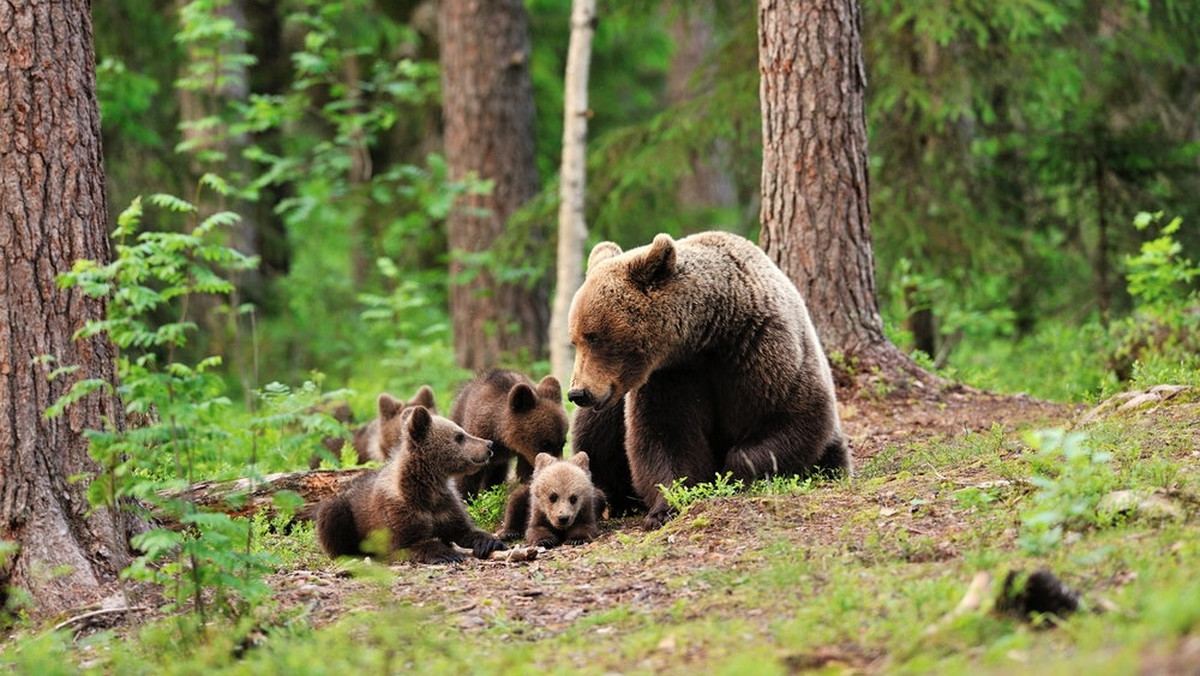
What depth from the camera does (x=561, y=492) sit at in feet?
24.6

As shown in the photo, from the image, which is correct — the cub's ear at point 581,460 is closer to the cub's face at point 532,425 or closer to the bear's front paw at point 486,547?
the bear's front paw at point 486,547

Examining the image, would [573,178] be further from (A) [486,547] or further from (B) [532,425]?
(A) [486,547]

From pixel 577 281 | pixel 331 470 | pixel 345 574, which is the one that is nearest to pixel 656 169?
pixel 577 281

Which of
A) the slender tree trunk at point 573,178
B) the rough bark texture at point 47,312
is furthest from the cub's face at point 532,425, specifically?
the slender tree trunk at point 573,178

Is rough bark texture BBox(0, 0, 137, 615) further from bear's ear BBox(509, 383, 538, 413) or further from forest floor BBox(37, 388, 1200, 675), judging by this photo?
bear's ear BBox(509, 383, 538, 413)

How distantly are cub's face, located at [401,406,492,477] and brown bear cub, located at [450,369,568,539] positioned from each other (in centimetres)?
126

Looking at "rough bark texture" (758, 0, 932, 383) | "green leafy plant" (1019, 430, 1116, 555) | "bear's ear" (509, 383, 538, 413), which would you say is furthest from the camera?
"rough bark texture" (758, 0, 932, 383)

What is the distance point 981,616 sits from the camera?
4469 mm

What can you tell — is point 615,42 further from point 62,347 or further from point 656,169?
point 62,347

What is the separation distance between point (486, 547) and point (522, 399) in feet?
6.28

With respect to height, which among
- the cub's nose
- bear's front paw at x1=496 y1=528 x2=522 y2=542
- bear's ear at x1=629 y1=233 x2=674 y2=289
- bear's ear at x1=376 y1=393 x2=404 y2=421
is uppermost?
bear's ear at x1=629 y1=233 x2=674 y2=289

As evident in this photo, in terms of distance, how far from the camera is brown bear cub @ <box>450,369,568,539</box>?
921 cm

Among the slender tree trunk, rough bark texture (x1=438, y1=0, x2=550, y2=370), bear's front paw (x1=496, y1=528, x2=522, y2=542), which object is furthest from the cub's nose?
rough bark texture (x1=438, y1=0, x2=550, y2=370)

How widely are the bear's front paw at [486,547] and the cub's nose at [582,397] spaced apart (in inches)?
37.6
